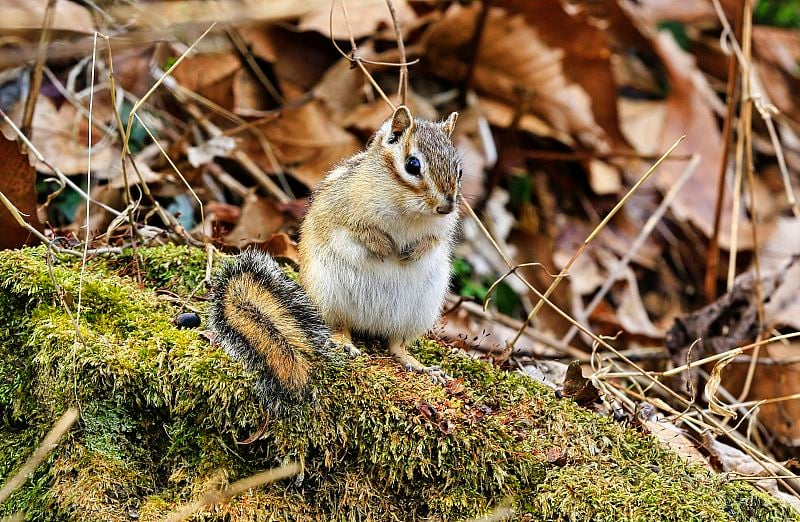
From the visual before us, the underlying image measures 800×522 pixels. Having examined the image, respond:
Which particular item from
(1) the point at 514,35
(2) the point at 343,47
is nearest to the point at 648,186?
(1) the point at 514,35

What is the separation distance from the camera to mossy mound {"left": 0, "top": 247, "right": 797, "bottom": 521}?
301 cm

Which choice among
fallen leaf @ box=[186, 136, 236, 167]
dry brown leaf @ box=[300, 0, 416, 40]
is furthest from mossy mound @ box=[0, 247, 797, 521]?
dry brown leaf @ box=[300, 0, 416, 40]

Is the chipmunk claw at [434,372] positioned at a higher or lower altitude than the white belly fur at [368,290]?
lower

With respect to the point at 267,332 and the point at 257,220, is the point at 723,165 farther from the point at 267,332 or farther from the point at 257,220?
the point at 267,332

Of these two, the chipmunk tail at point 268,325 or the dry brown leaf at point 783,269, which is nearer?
the chipmunk tail at point 268,325

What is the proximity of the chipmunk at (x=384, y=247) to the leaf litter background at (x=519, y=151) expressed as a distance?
1.88 feet

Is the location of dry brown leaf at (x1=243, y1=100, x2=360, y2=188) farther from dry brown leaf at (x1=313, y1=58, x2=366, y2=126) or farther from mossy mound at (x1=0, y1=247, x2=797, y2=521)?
mossy mound at (x1=0, y1=247, x2=797, y2=521)

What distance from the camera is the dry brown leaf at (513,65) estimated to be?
7.01 metres

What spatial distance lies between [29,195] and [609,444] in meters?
2.82

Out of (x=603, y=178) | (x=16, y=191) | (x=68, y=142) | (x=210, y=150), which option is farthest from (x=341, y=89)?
(x=16, y=191)

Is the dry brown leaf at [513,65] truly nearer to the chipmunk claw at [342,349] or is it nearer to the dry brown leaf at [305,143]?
the dry brown leaf at [305,143]

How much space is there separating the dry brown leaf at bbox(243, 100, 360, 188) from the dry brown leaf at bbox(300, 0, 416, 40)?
675 millimetres

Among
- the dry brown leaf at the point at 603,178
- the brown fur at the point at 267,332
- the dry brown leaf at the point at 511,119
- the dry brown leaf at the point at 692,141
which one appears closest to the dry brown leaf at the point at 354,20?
the dry brown leaf at the point at 511,119

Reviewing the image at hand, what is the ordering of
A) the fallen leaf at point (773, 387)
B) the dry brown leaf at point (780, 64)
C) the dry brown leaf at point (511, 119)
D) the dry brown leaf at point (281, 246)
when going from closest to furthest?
1. the dry brown leaf at point (281, 246)
2. the fallen leaf at point (773, 387)
3. the dry brown leaf at point (511, 119)
4. the dry brown leaf at point (780, 64)
